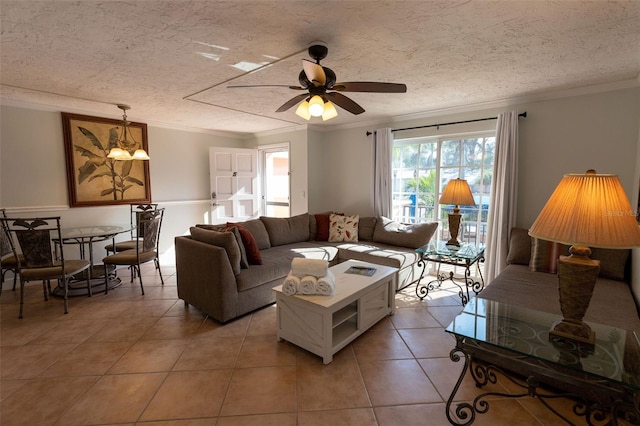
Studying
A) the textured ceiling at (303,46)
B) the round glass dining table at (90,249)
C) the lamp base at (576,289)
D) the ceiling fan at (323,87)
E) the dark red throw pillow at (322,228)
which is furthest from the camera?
the dark red throw pillow at (322,228)

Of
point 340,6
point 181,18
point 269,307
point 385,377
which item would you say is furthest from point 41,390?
point 340,6

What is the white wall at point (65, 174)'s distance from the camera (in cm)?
365

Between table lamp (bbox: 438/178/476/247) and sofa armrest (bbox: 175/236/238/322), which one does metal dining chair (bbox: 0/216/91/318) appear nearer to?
sofa armrest (bbox: 175/236/238/322)

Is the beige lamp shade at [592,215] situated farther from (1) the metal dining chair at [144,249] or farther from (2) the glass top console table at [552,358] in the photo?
(1) the metal dining chair at [144,249]

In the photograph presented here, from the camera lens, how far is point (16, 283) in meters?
3.78

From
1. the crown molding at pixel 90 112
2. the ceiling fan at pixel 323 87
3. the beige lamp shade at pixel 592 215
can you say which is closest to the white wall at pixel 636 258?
the beige lamp shade at pixel 592 215

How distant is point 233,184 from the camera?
18.5ft

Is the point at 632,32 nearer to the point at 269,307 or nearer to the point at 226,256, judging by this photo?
the point at 226,256

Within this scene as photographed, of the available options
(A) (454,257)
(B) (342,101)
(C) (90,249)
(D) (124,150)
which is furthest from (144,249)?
(A) (454,257)

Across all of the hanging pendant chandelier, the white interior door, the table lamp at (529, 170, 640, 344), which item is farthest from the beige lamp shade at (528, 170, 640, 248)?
the white interior door

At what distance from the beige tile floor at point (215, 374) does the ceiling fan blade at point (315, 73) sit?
2039 mm

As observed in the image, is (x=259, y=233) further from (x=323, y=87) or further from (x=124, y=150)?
(x=323, y=87)

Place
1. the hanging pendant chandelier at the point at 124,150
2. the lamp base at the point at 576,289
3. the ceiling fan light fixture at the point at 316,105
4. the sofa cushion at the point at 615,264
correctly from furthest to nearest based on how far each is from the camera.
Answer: the hanging pendant chandelier at the point at 124,150, the sofa cushion at the point at 615,264, the ceiling fan light fixture at the point at 316,105, the lamp base at the point at 576,289

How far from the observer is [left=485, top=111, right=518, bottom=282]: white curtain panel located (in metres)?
3.37
